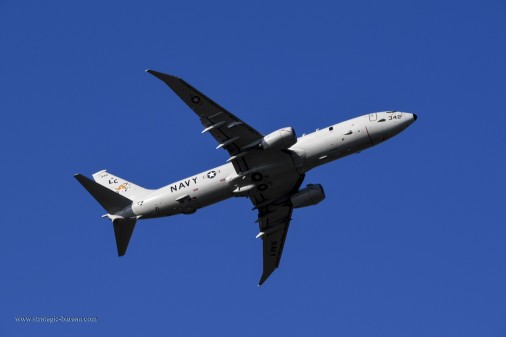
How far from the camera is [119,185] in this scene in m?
85.8

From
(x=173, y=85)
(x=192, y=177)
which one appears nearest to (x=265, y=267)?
(x=192, y=177)

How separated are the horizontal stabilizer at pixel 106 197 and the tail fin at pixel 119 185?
1.50m

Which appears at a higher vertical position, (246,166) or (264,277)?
(246,166)

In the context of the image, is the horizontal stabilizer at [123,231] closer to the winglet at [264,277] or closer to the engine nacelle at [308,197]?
the engine nacelle at [308,197]

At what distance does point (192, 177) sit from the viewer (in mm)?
81125

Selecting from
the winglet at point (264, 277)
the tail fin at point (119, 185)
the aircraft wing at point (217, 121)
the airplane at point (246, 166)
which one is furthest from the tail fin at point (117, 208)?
the winglet at point (264, 277)

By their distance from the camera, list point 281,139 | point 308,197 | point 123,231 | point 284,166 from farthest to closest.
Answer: point 308,197, point 123,231, point 284,166, point 281,139

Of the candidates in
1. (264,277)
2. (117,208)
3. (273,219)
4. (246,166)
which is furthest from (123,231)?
(264,277)

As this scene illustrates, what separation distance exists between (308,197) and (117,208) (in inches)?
675

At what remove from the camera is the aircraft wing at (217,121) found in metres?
74.4

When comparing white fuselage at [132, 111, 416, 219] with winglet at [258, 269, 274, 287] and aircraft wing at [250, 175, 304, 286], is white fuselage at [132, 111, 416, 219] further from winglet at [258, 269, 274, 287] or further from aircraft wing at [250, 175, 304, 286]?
winglet at [258, 269, 274, 287]

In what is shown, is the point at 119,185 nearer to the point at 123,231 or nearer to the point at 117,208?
the point at 117,208

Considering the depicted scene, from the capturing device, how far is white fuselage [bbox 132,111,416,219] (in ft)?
261

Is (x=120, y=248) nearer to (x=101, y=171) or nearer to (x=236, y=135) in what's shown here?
(x=101, y=171)
